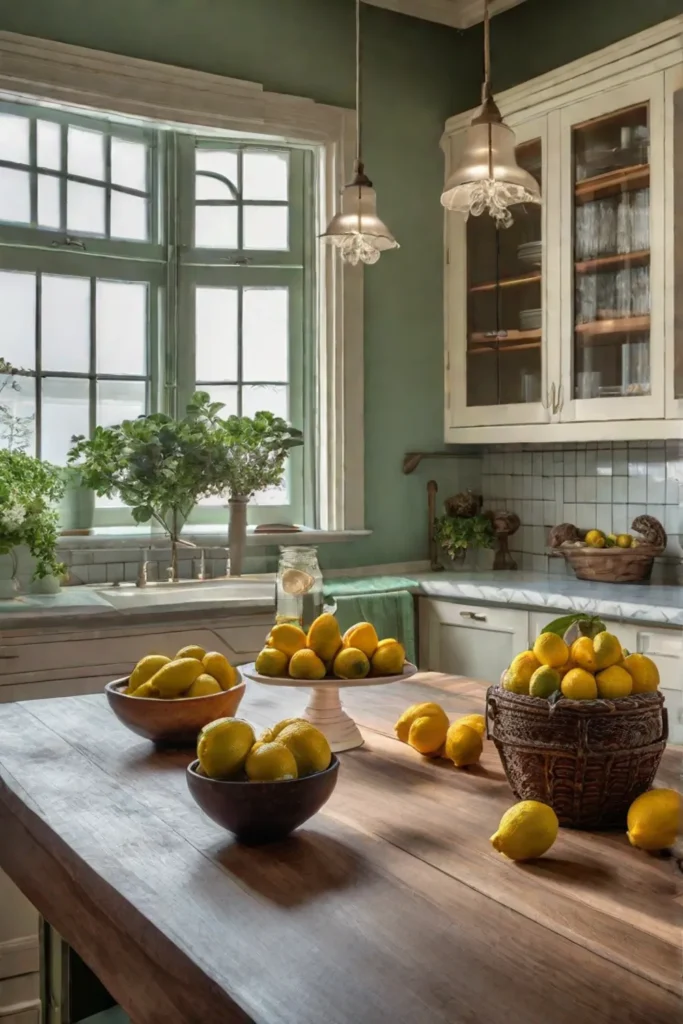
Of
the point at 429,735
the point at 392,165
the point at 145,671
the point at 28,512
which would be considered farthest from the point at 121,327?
the point at 429,735

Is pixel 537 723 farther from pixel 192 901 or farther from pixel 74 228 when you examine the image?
pixel 74 228

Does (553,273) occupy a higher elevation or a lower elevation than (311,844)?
higher

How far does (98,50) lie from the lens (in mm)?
3609

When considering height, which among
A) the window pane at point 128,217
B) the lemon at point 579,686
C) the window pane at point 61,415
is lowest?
the lemon at point 579,686

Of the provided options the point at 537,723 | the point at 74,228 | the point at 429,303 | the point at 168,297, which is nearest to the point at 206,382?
the point at 168,297

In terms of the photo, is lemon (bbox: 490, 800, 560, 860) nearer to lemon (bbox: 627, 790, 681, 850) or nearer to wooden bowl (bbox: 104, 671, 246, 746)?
lemon (bbox: 627, 790, 681, 850)

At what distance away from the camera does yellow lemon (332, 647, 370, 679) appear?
1.61 m

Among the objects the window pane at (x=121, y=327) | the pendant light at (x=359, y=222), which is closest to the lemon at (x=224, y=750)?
the pendant light at (x=359, y=222)

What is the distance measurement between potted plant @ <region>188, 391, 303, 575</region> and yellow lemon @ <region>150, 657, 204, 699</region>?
2.04 m

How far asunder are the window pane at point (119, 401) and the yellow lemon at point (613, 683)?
9.27 ft

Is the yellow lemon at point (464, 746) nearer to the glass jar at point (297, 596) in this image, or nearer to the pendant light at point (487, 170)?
the glass jar at point (297, 596)

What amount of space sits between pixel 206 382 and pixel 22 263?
0.80 m

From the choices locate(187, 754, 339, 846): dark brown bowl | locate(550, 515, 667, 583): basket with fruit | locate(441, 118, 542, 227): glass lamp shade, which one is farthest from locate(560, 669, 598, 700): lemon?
locate(550, 515, 667, 583): basket with fruit

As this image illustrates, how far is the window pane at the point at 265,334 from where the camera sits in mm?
4102
